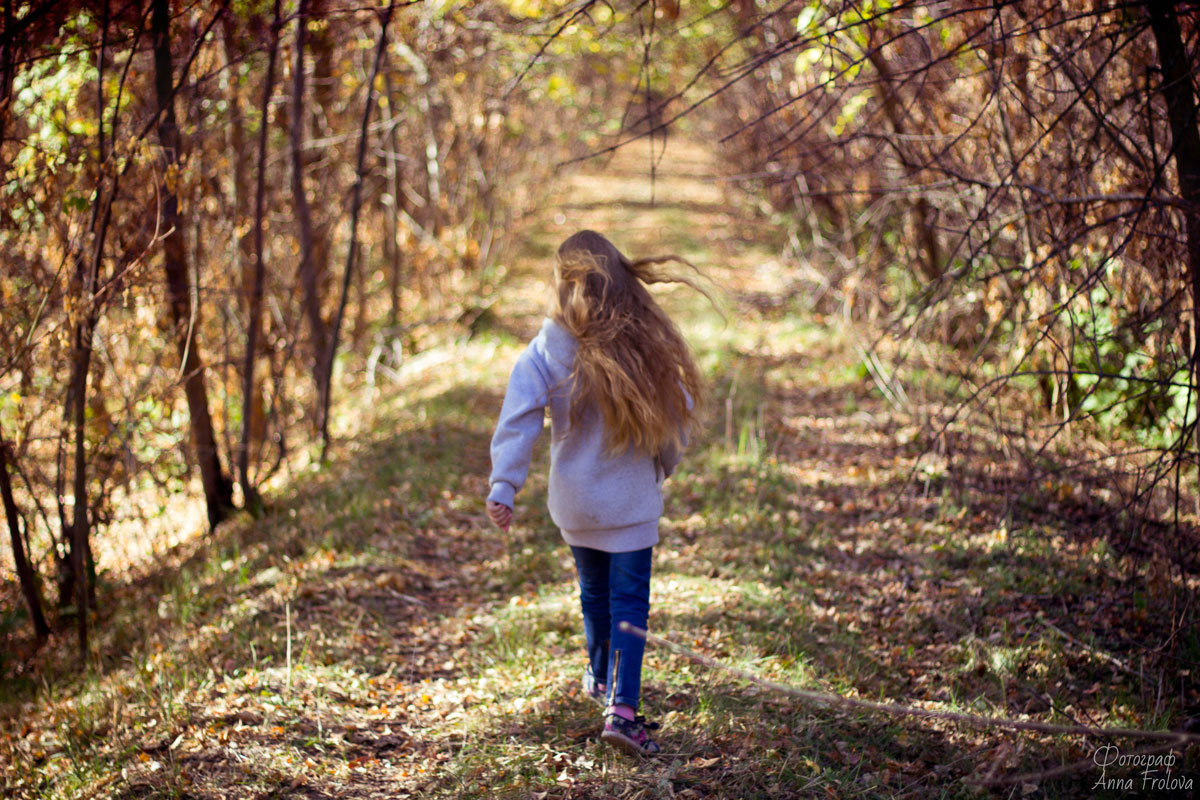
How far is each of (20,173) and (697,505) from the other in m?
4.59

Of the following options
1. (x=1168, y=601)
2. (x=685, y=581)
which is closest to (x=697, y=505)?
(x=685, y=581)

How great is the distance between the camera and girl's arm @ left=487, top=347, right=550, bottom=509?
314cm

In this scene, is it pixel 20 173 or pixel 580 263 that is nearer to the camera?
pixel 580 263

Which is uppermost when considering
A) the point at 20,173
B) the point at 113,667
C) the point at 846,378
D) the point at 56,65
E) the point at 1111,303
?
the point at 56,65

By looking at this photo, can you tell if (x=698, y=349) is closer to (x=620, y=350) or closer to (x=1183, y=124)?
(x=1183, y=124)

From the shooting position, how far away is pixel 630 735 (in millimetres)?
3256

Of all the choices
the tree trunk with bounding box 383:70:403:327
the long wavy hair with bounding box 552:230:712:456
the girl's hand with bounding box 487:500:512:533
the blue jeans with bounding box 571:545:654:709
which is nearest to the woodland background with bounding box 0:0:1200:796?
the tree trunk with bounding box 383:70:403:327

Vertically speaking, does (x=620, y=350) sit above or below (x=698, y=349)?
above

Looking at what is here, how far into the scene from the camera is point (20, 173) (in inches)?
179

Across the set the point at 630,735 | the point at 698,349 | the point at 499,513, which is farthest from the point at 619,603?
the point at 698,349

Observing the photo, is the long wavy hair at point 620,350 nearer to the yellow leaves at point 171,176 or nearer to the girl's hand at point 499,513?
the girl's hand at point 499,513

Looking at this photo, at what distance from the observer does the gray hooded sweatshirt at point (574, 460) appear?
3207 millimetres

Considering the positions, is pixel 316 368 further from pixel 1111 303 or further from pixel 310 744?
pixel 1111 303

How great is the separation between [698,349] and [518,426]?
23.3 ft
